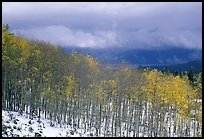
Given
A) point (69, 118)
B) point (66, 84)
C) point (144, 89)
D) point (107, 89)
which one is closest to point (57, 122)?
point (69, 118)

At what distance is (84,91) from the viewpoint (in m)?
58.1

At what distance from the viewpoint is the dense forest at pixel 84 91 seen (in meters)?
52.8

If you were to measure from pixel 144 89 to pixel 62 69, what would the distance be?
12.6m

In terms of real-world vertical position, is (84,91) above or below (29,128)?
above

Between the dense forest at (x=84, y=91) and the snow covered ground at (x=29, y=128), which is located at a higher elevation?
the dense forest at (x=84, y=91)

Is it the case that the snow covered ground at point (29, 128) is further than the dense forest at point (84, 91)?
No

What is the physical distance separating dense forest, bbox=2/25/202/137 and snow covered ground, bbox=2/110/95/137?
62.9 inches

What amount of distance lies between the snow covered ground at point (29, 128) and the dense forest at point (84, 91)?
1598 millimetres

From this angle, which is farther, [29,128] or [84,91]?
[84,91]

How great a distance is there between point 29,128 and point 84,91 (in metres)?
14.9

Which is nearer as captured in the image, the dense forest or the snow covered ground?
the snow covered ground

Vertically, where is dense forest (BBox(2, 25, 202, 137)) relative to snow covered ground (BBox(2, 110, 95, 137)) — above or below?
above

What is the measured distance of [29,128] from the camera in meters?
44.8

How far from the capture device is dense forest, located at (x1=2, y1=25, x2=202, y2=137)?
173ft
